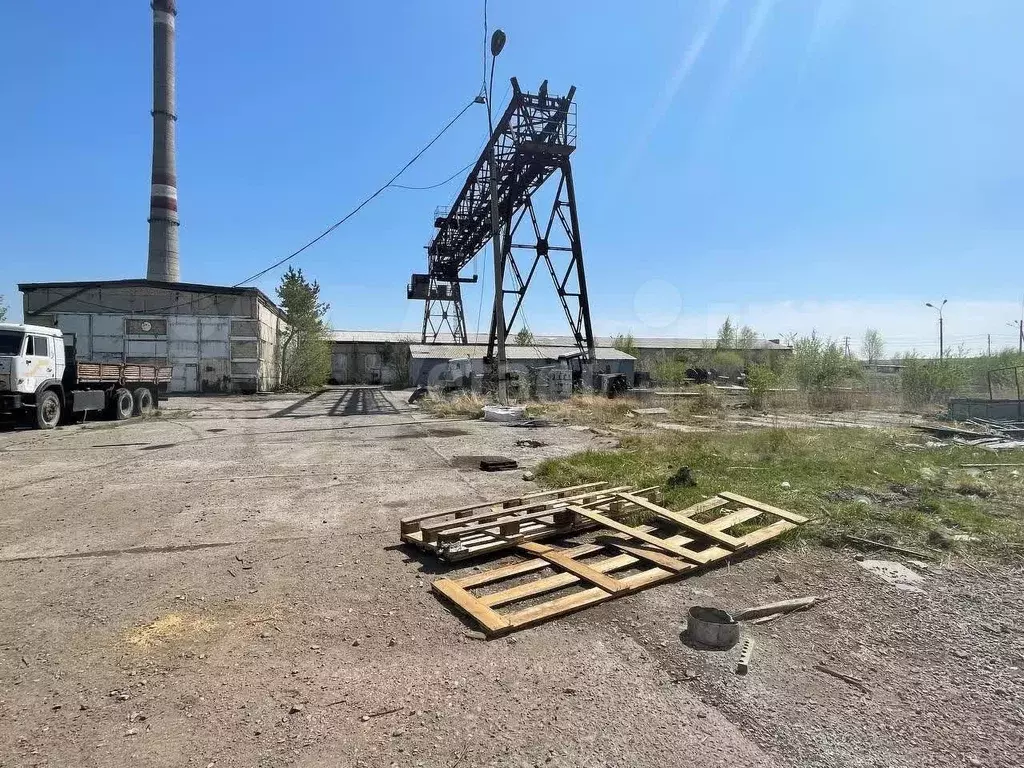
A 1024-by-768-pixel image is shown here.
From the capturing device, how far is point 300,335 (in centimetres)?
3459

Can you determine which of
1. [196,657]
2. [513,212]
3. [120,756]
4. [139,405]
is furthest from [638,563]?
[513,212]

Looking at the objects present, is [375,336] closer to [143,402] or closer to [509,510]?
[143,402]

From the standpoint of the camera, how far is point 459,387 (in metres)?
23.3

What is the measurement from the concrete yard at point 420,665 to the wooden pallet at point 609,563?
12 cm

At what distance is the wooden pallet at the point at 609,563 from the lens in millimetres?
3547

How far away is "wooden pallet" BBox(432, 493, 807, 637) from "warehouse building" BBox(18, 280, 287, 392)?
2833 cm

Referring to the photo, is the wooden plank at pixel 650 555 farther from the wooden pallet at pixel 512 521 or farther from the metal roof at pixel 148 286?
the metal roof at pixel 148 286

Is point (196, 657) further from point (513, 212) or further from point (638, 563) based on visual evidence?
point (513, 212)

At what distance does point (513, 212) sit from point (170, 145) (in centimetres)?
2657

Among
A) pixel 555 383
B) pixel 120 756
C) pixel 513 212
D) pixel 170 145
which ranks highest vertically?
pixel 170 145

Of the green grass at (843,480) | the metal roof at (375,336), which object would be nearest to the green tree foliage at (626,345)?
the metal roof at (375,336)

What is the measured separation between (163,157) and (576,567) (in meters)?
41.5

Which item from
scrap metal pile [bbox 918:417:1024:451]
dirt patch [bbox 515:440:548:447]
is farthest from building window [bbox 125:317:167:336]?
scrap metal pile [bbox 918:417:1024:451]

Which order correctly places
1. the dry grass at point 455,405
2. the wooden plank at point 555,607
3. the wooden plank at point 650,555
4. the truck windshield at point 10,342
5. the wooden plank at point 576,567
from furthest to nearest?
the dry grass at point 455,405, the truck windshield at point 10,342, the wooden plank at point 650,555, the wooden plank at point 576,567, the wooden plank at point 555,607
